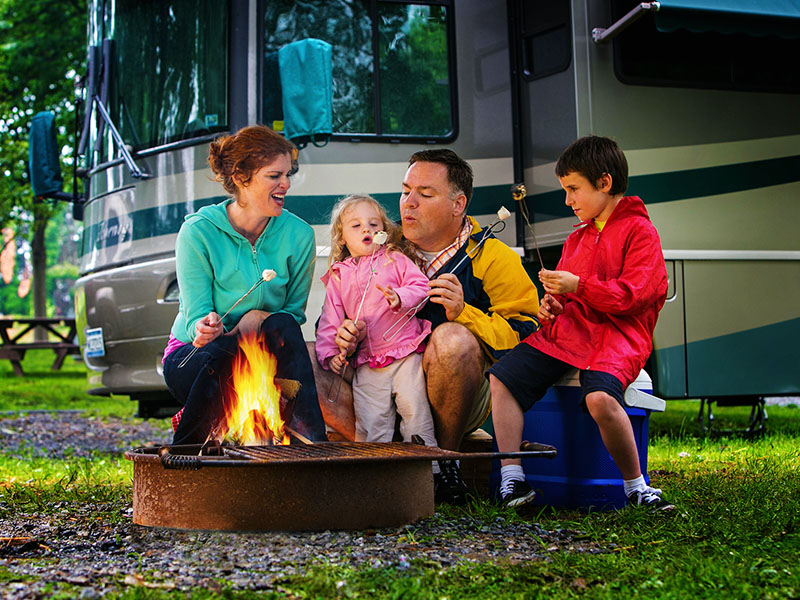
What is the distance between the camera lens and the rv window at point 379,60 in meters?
5.26

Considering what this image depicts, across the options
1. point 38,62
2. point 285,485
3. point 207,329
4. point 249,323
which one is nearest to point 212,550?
point 285,485

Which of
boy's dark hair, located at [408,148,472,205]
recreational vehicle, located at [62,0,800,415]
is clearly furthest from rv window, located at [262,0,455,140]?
boy's dark hair, located at [408,148,472,205]

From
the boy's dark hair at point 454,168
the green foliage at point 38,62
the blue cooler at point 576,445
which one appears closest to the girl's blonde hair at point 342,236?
the boy's dark hair at point 454,168

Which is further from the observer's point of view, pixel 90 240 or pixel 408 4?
pixel 90 240

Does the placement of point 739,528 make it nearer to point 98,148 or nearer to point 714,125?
point 714,125

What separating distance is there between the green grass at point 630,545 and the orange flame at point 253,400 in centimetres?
53

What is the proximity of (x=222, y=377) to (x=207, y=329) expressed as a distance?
0.62 feet

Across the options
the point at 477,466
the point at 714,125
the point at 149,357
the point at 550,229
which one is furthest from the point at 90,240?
the point at 714,125

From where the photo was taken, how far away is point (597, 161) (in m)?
3.56

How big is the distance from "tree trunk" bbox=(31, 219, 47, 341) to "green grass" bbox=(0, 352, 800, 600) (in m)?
15.2

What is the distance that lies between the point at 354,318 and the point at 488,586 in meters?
1.47

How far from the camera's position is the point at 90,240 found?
6.20 meters

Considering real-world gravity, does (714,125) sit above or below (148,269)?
above

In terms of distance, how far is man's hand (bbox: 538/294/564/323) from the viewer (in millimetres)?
3557
